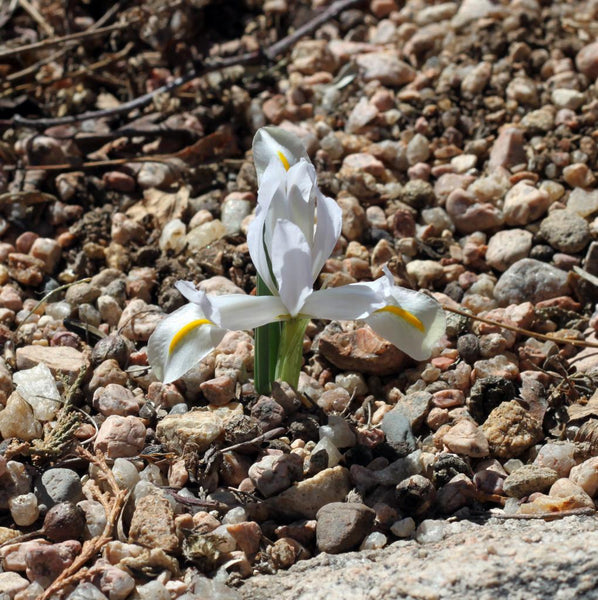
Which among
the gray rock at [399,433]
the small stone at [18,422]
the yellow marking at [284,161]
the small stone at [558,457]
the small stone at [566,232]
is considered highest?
the yellow marking at [284,161]

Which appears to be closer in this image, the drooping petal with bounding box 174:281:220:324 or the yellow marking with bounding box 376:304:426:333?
the drooping petal with bounding box 174:281:220:324

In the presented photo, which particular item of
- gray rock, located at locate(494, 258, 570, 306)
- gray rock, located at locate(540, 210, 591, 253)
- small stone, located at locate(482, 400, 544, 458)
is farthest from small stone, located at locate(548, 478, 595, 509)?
gray rock, located at locate(540, 210, 591, 253)

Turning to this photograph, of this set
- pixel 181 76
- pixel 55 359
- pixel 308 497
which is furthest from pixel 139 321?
pixel 181 76

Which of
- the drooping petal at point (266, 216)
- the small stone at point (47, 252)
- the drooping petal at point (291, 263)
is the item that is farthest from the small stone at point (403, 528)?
the small stone at point (47, 252)

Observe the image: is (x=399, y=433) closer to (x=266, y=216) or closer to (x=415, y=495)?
(x=415, y=495)

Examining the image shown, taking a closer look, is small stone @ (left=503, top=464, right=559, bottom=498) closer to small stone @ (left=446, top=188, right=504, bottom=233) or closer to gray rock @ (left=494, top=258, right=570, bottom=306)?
gray rock @ (left=494, top=258, right=570, bottom=306)

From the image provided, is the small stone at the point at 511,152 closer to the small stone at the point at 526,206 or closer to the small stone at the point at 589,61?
the small stone at the point at 526,206
